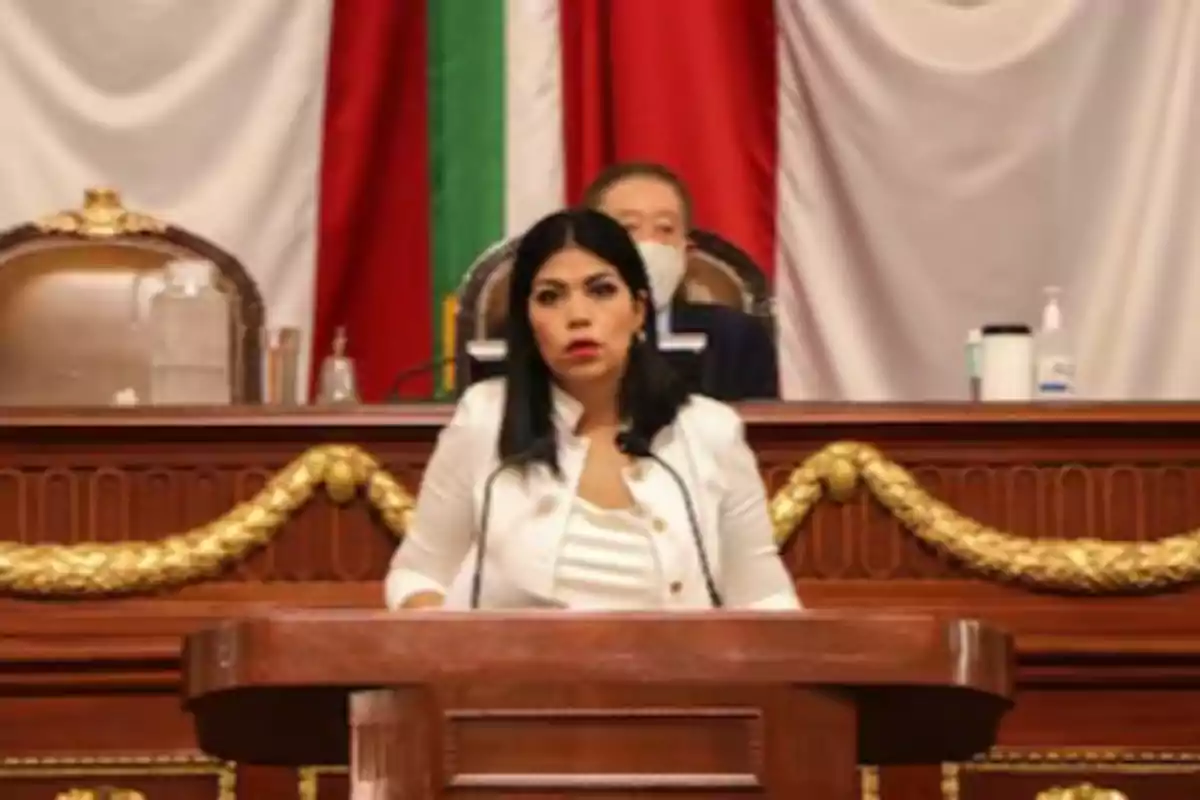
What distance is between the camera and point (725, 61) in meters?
3.90

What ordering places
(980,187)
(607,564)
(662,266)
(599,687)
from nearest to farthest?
1. (599,687)
2. (607,564)
3. (662,266)
4. (980,187)

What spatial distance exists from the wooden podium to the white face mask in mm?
1265

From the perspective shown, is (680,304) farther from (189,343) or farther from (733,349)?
(189,343)

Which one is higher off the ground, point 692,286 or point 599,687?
point 692,286

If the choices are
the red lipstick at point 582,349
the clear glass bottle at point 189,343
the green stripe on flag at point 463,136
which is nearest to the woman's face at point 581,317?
the red lipstick at point 582,349

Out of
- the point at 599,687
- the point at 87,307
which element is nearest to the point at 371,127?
the point at 87,307

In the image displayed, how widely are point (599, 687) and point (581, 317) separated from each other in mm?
554

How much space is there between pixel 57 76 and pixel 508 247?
106cm

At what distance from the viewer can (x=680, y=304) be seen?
303 centimetres

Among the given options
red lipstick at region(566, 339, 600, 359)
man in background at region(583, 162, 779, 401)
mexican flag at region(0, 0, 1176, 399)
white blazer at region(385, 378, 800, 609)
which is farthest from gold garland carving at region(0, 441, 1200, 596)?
mexican flag at region(0, 0, 1176, 399)

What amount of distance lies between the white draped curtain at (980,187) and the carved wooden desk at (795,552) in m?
1.01

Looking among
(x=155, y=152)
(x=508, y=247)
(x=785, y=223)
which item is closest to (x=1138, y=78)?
(x=785, y=223)

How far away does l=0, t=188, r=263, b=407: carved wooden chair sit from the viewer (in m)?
3.14

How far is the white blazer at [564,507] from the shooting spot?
6.84 feet
